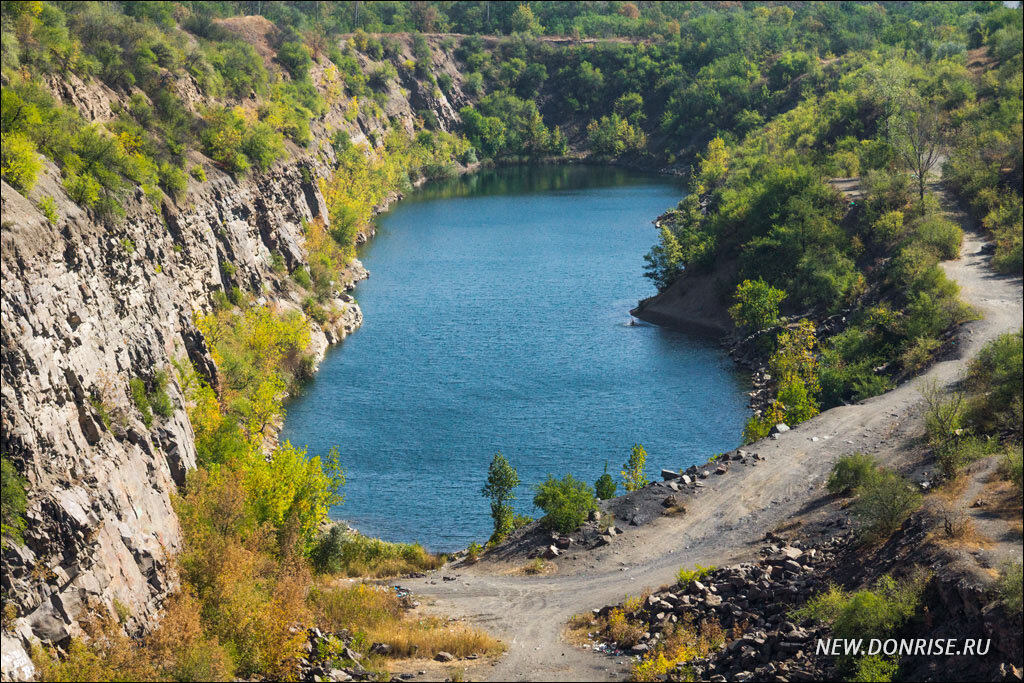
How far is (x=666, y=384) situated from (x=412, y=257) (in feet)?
168

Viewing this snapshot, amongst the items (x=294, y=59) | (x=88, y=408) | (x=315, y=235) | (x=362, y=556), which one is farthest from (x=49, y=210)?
(x=294, y=59)

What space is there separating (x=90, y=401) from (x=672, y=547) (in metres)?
26.1

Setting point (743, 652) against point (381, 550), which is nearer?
point (743, 652)

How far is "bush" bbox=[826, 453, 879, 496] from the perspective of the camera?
4946cm

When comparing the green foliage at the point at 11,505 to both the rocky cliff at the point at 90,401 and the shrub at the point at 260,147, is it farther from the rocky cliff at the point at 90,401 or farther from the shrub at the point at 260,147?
the shrub at the point at 260,147

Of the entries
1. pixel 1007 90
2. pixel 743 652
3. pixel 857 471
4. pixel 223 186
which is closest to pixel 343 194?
pixel 223 186

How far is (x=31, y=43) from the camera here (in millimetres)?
74250

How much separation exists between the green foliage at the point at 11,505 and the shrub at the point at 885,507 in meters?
30.5

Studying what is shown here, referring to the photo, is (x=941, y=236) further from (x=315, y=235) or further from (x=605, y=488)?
(x=315, y=235)

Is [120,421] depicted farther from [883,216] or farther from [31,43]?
[883,216]

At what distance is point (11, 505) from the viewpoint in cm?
3516

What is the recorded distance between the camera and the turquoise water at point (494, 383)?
6488cm

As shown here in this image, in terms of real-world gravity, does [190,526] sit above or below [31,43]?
below

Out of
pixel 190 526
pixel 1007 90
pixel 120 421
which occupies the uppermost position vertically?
pixel 1007 90
